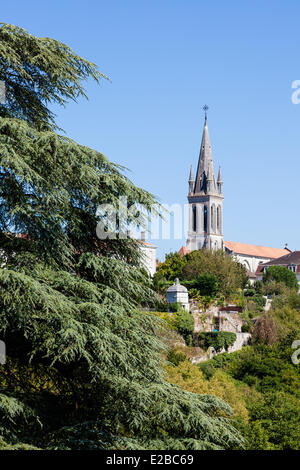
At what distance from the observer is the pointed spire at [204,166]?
112438mm

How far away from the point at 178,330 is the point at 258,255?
73.0 m

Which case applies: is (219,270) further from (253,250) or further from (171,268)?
(253,250)

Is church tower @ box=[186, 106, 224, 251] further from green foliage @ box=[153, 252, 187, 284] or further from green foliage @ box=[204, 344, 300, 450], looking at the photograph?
green foliage @ box=[204, 344, 300, 450]

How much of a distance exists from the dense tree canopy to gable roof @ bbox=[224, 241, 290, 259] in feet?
340

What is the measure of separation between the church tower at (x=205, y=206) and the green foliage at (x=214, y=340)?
61.2 meters

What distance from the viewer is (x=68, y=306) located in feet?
37.4

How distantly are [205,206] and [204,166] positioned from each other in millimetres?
7785

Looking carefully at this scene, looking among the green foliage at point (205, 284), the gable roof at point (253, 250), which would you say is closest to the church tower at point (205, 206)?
the gable roof at point (253, 250)

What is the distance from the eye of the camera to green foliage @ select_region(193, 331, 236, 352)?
2040 inches

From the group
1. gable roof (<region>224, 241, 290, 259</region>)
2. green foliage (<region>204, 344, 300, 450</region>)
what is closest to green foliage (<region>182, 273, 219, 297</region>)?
green foliage (<region>204, 344, 300, 450</region>)

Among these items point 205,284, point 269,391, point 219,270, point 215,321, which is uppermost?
point 219,270

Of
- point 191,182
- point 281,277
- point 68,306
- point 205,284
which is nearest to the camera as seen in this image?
point 68,306

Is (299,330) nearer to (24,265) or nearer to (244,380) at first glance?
(244,380)

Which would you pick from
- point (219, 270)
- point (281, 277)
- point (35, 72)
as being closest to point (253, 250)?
point (281, 277)
